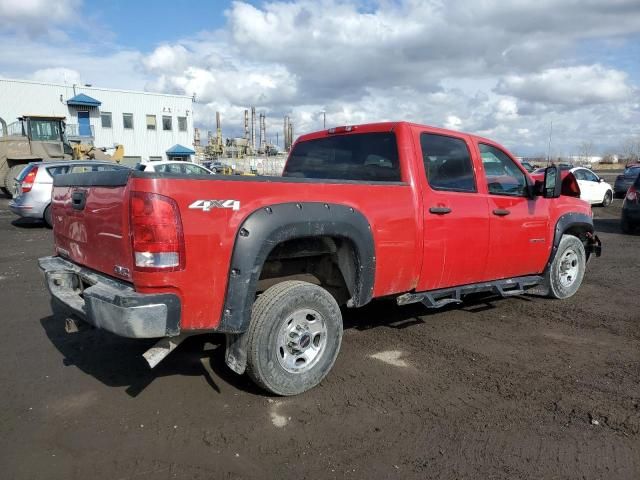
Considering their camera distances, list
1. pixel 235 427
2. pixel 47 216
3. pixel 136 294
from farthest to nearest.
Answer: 1. pixel 47 216
2. pixel 235 427
3. pixel 136 294

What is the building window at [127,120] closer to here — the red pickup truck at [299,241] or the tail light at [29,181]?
the tail light at [29,181]

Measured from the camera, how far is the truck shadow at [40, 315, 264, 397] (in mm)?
3826

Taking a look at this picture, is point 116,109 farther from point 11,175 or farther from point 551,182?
point 551,182

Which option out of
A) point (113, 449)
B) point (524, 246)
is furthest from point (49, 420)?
point (524, 246)

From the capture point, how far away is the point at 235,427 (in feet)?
10.4

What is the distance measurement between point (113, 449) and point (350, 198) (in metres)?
2.22

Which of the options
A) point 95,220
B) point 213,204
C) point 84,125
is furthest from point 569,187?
point 84,125

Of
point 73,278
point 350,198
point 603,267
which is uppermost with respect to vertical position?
point 350,198

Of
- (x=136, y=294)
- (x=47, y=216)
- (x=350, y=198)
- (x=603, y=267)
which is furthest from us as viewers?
(x=47, y=216)

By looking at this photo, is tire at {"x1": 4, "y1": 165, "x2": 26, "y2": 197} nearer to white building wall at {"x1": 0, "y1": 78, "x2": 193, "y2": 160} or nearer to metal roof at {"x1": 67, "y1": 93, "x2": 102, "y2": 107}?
metal roof at {"x1": 67, "y1": 93, "x2": 102, "y2": 107}

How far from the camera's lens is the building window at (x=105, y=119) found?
139 ft

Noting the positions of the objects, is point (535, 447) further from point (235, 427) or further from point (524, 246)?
point (524, 246)

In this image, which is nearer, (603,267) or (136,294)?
(136,294)

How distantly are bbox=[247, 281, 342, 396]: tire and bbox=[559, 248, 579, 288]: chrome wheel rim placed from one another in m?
3.71
